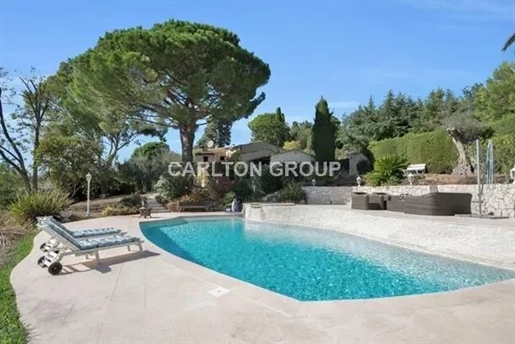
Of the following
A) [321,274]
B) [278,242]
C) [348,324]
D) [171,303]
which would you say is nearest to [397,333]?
[348,324]

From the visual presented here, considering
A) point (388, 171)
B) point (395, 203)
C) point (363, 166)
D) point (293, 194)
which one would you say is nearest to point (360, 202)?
point (395, 203)

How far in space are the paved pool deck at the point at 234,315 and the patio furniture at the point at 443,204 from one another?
639 centimetres

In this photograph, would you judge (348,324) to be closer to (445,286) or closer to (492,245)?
(445,286)

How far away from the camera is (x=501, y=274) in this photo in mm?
7172

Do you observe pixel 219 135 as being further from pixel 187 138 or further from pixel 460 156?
pixel 460 156

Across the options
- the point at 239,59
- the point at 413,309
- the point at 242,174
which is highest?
the point at 239,59

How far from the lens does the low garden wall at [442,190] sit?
12.2 m

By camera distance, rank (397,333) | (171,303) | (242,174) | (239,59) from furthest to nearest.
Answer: (242,174), (239,59), (171,303), (397,333)

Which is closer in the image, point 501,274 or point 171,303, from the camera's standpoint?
point 171,303

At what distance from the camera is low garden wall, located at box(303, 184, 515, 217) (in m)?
12.2

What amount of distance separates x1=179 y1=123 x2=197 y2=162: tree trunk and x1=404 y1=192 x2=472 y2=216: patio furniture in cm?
1478

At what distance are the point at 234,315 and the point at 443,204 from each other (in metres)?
9.48

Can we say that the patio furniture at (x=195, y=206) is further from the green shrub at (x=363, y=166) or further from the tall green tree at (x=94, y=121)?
the green shrub at (x=363, y=166)

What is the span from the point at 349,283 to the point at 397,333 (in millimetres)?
3359
